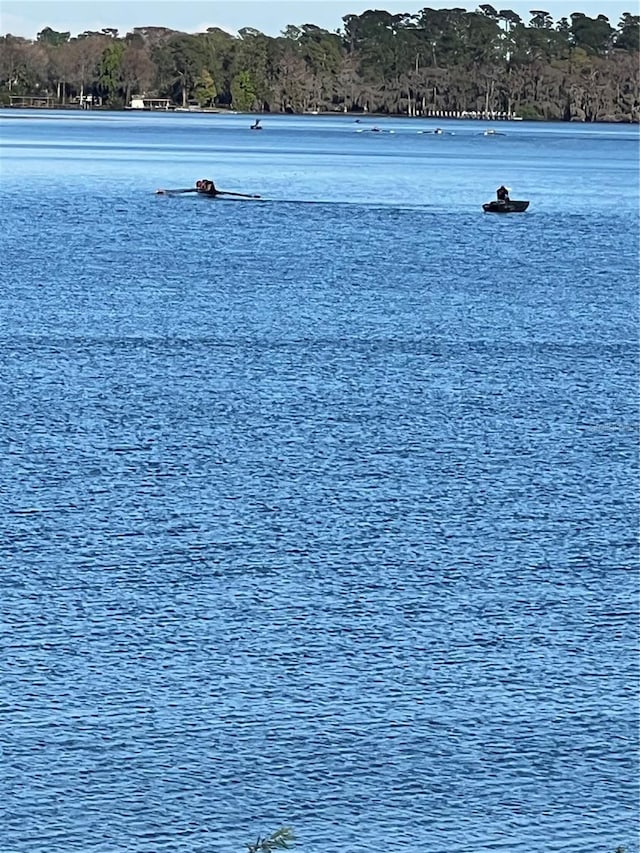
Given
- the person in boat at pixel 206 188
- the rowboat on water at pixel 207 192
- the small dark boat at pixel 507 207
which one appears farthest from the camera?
the rowboat on water at pixel 207 192

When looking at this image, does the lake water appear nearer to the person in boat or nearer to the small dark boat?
the small dark boat

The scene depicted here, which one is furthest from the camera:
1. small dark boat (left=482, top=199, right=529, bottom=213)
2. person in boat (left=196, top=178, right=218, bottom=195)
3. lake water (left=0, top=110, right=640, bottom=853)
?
person in boat (left=196, top=178, right=218, bottom=195)

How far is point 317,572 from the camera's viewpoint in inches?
815

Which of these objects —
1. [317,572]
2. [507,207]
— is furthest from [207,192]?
[317,572]

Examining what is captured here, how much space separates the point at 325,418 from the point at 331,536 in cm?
760

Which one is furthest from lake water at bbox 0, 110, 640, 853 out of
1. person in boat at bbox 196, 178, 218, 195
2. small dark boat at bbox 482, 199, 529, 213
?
person in boat at bbox 196, 178, 218, 195

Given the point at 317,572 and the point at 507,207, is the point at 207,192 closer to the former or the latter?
the point at 507,207

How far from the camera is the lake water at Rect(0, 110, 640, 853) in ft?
49.8

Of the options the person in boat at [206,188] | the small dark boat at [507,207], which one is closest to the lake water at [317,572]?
the small dark boat at [507,207]

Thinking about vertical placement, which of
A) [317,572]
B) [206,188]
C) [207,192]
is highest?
[317,572]

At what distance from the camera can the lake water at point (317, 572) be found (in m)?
15.2

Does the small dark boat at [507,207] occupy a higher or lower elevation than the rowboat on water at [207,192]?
higher

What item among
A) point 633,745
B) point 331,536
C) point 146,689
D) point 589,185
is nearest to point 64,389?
point 331,536

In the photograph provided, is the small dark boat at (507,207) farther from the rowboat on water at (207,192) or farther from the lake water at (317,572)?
the lake water at (317,572)
